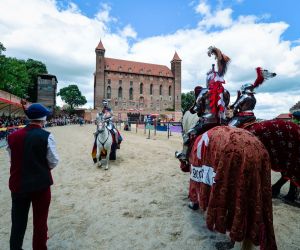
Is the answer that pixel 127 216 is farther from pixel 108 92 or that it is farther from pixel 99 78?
pixel 108 92

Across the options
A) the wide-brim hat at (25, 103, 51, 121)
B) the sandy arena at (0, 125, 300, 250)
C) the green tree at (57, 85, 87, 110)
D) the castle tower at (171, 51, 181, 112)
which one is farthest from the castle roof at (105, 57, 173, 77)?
the wide-brim hat at (25, 103, 51, 121)

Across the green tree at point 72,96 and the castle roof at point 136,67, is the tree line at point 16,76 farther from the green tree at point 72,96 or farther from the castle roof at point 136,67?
the green tree at point 72,96

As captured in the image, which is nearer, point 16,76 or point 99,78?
point 16,76

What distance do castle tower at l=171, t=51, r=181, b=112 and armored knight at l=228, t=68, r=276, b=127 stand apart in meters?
84.9

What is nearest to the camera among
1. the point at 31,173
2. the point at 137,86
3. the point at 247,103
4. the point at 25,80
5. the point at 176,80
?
the point at 31,173

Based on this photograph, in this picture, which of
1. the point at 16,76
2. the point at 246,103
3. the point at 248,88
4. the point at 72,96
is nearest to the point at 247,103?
the point at 246,103

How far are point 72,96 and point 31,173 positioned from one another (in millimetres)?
100116

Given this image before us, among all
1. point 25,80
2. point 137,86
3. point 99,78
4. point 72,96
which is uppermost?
point 99,78

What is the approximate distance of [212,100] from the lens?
429cm

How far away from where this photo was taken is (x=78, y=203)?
5.04 metres

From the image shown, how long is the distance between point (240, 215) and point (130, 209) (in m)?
2.63

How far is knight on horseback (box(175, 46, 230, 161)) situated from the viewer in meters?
4.32

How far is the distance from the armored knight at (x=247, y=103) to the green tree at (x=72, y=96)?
98.3 m

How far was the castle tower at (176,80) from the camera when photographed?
90.5 meters
